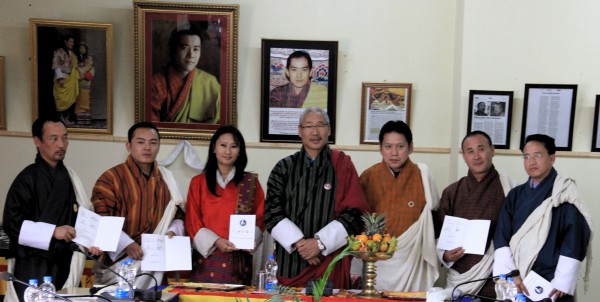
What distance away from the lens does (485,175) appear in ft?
13.6

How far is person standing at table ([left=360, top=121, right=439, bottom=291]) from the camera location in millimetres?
4141

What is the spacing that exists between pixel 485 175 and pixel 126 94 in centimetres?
293

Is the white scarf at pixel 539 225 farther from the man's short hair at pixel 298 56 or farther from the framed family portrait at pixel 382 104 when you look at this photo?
the man's short hair at pixel 298 56

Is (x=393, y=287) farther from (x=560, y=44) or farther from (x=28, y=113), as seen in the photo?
(x=28, y=113)

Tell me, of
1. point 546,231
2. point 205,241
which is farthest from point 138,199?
point 546,231

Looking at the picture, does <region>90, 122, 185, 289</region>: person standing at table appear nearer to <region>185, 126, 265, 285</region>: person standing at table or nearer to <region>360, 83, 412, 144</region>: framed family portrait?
<region>185, 126, 265, 285</region>: person standing at table

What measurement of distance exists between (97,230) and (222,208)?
72 centimetres

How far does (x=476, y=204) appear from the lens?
4098 millimetres

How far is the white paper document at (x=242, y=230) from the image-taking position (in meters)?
3.88

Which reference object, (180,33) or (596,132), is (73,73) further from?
(596,132)

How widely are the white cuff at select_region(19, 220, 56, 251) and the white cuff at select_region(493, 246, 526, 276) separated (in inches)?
96.7

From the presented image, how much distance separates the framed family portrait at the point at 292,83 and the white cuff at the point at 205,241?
1613mm

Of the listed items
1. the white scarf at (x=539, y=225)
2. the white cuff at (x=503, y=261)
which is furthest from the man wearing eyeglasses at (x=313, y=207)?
the white scarf at (x=539, y=225)

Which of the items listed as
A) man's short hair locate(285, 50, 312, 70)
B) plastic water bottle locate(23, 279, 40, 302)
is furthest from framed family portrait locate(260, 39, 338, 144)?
plastic water bottle locate(23, 279, 40, 302)
